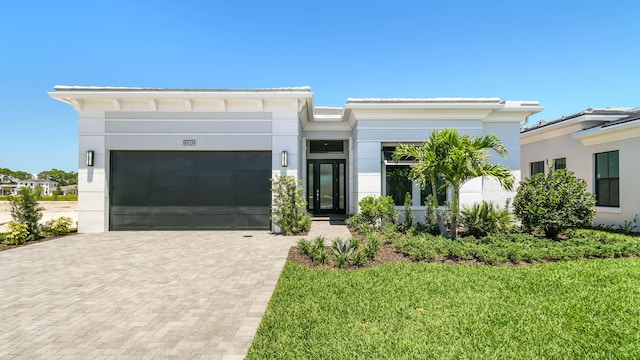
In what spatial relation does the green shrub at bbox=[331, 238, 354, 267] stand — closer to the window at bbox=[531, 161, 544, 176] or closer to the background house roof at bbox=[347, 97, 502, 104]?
the background house roof at bbox=[347, 97, 502, 104]

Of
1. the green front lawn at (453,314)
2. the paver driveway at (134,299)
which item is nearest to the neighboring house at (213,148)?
the paver driveway at (134,299)

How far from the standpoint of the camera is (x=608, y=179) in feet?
40.9

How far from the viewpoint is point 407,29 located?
1295 cm

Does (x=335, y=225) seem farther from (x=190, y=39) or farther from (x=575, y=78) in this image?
(x=575, y=78)

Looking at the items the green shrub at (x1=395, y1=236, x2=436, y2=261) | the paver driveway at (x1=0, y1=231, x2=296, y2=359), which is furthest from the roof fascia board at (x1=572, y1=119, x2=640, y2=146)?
the paver driveway at (x1=0, y1=231, x2=296, y2=359)

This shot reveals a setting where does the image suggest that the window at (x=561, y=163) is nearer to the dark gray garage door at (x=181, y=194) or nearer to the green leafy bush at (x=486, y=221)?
the green leafy bush at (x=486, y=221)

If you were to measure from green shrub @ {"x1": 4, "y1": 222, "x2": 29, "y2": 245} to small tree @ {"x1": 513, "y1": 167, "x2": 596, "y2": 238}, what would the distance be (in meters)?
15.7

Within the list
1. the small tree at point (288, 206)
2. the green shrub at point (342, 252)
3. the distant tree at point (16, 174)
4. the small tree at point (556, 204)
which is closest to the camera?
the green shrub at point (342, 252)

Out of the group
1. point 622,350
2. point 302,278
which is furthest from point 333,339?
point 622,350

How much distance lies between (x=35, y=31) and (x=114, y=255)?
8521 millimetres

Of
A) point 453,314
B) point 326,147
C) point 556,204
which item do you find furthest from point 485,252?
point 326,147

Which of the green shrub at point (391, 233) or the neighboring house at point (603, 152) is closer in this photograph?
the green shrub at point (391, 233)

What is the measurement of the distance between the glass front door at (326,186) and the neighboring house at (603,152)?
8.55 metres

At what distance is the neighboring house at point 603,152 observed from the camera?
11383 millimetres
